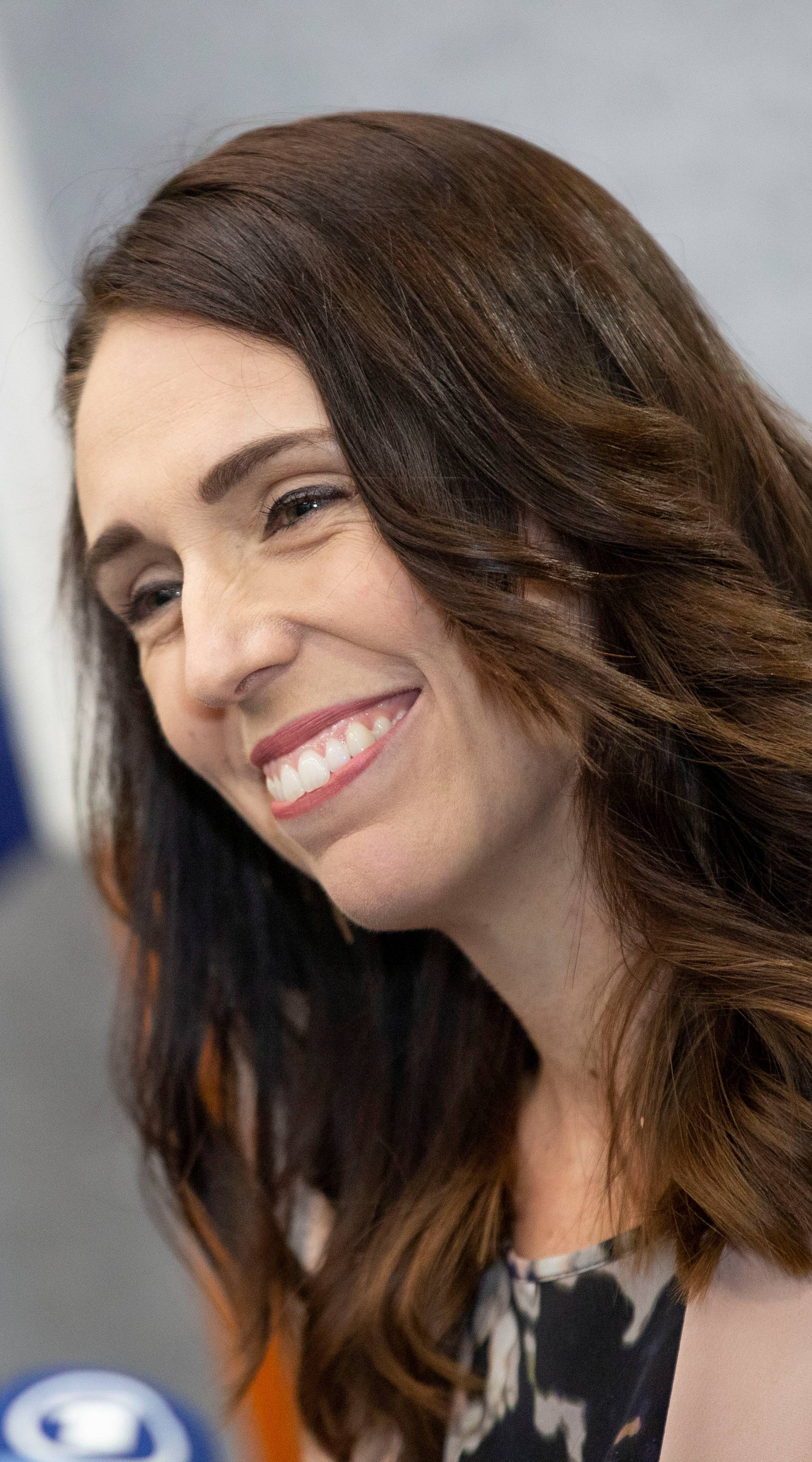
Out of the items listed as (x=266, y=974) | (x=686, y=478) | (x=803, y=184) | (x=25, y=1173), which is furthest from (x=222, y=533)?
(x=25, y=1173)

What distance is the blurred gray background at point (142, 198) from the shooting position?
1.51m

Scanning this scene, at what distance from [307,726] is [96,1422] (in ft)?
2.00

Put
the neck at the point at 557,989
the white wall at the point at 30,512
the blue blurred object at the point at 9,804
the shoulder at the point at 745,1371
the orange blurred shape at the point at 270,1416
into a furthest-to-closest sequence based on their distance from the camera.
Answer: the blue blurred object at the point at 9,804
the white wall at the point at 30,512
the orange blurred shape at the point at 270,1416
the neck at the point at 557,989
the shoulder at the point at 745,1371

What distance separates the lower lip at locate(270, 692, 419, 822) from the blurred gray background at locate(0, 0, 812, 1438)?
53 cm

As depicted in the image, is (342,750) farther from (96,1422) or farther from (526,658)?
(96,1422)

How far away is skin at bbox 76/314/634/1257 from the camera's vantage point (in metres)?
0.95

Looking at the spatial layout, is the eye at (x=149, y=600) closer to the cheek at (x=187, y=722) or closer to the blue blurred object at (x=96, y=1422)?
the cheek at (x=187, y=722)

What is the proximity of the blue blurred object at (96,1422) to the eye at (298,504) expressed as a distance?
0.74m

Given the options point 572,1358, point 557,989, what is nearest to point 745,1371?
point 572,1358

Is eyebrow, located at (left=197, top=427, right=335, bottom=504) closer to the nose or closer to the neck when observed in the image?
the nose

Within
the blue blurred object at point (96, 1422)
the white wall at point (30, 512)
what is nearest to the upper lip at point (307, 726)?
the blue blurred object at point (96, 1422)

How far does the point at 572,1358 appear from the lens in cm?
104

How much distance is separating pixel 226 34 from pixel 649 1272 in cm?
158

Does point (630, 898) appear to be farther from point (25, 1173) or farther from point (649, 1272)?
point (25, 1173)
